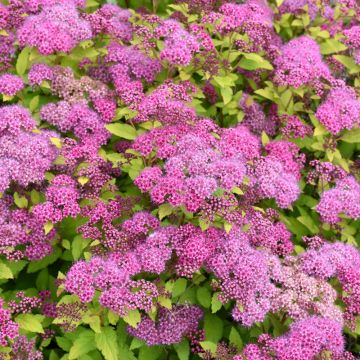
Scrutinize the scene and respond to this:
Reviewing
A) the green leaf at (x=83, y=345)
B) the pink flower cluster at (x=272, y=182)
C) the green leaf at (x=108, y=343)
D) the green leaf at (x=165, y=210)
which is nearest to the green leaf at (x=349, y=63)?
the pink flower cluster at (x=272, y=182)

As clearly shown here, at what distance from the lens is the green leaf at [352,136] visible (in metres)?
5.14

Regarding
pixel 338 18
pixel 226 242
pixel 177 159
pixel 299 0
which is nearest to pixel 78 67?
pixel 177 159

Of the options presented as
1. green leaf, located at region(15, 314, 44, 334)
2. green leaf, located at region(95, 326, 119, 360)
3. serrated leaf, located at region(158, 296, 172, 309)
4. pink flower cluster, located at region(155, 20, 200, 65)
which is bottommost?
green leaf, located at region(15, 314, 44, 334)

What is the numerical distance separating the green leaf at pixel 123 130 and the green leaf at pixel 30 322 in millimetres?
1642

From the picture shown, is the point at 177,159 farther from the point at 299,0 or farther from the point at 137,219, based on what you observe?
the point at 299,0

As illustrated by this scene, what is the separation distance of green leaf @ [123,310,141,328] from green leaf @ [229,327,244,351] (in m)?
0.81

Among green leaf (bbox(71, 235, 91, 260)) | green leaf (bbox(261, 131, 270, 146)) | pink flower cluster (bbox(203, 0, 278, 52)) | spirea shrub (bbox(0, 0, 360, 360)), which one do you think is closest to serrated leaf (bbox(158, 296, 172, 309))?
spirea shrub (bbox(0, 0, 360, 360))

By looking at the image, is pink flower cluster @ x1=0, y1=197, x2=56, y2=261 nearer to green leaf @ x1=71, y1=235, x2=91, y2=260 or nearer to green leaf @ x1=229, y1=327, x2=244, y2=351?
→ green leaf @ x1=71, y1=235, x2=91, y2=260

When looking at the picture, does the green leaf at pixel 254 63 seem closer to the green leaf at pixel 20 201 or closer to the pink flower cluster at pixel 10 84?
the pink flower cluster at pixel 10 84

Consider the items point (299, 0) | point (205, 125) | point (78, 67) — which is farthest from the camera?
point (299, 0)

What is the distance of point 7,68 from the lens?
4.77 m

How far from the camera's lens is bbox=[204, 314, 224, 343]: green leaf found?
4.10m

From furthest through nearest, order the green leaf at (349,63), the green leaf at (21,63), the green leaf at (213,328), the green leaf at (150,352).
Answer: the green leaf at (349,63) → the green leaf at (21,63) → the green leaf at (213,328) → the green leaf at (150,352)

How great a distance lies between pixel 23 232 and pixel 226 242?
1.58 metres
